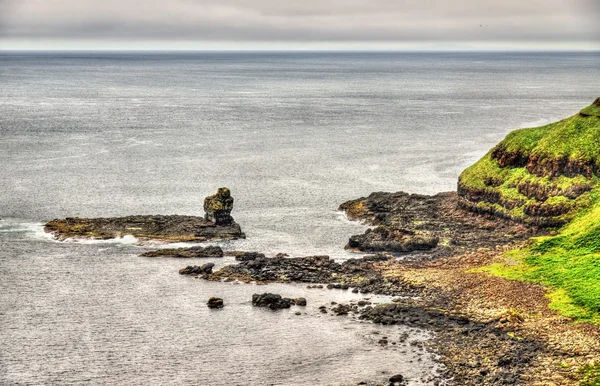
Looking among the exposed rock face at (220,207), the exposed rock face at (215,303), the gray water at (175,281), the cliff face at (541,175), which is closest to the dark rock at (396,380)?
the gray water at (175,281)

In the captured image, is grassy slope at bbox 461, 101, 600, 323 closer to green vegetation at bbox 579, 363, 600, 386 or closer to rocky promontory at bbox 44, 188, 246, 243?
green vegetation at bbox 579, 363, 600, 386

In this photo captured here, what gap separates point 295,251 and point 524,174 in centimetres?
3523

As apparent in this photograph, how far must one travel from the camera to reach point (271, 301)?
8650 centimetres

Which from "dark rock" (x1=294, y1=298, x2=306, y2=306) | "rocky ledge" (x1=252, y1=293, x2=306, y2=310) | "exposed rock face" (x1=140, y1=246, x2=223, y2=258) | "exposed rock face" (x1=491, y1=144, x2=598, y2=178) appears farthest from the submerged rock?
"exposed rock face" (x1=491, y1=144, x2=598, y2=178)

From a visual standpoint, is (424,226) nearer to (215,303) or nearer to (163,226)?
(163,226)

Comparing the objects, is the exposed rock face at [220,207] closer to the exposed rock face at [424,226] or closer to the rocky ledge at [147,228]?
the rocky ledge at [147,228]

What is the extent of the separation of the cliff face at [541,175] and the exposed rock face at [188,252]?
126ft

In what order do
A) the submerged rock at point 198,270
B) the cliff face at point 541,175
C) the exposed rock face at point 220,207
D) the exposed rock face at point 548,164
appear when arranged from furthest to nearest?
the exposed rock face at point 220,207 → the exposed rock face at point 548,164 → the cliff face at point 541,175 → the submerged rock at point 198,270

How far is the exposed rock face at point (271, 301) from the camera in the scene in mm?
85938

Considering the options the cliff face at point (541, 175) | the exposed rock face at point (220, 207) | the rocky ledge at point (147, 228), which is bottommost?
the rocky ledge at point (147, 228)

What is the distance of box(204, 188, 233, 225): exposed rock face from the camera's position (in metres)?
114

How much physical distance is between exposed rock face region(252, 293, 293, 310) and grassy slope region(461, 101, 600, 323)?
2424 cm

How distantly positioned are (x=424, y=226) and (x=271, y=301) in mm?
34523

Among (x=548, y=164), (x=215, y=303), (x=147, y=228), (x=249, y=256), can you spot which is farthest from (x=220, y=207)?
(x=548, y=164)
